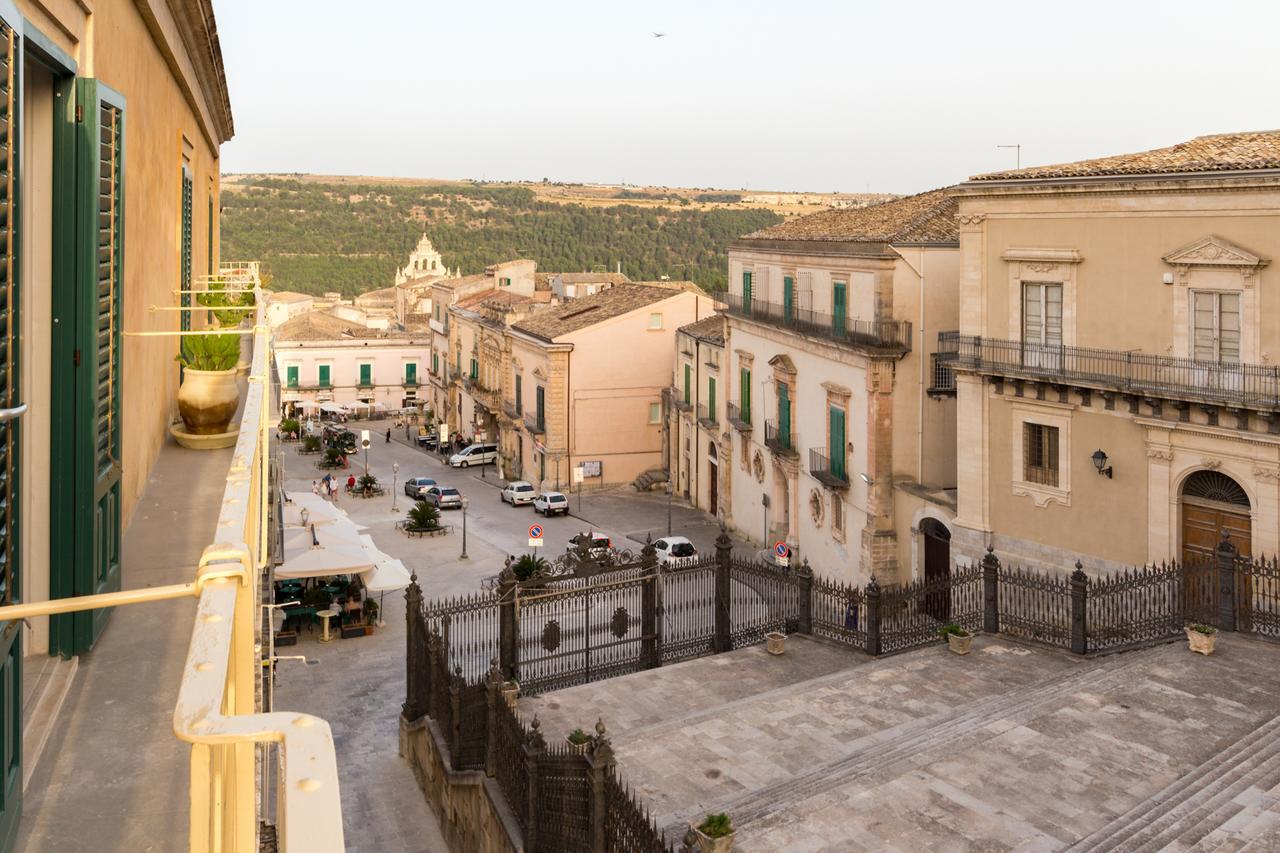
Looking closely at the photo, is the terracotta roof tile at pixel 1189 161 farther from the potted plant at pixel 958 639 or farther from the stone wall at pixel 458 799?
the stone wall at pixel 458 799

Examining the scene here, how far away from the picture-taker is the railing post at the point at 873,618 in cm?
1783

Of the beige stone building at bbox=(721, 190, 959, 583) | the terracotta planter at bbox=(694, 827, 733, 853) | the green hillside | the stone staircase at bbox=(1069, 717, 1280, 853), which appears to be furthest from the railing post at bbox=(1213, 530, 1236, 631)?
the green hillside

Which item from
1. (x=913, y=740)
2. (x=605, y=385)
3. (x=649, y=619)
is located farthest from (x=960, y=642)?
(x=605, y=385)

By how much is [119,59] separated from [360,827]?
38.0 feet

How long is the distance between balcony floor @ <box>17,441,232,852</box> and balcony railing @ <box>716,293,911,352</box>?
20.6 meters

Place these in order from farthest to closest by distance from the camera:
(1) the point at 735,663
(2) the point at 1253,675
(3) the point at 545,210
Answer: (3) the point at 545,210, (1) the point at 735,663, (2) the point at 1253,675

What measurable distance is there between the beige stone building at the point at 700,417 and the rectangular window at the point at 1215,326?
1710 cm

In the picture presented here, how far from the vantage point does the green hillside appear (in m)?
112

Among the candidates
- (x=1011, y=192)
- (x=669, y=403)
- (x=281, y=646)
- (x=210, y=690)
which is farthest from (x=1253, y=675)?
(x=669, y=403)

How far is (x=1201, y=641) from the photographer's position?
15086 millimetres

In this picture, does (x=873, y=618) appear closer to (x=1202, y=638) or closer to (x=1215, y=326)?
(x=1202, y=638)

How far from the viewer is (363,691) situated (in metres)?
20.9

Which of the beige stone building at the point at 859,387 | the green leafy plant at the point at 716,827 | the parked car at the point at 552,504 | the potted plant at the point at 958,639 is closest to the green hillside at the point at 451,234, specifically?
the parked car at the point at 552,504

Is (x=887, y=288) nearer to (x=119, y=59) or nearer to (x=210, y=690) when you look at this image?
(x=119, y=59)
